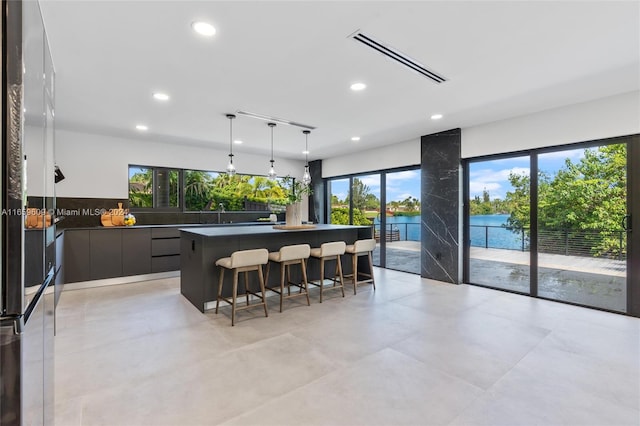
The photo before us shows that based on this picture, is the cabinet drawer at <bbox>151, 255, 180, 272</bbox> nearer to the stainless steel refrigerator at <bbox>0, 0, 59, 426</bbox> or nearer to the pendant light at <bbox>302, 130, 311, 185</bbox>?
the pendant light at <bbox>302, 130, 311, 185</bbox>

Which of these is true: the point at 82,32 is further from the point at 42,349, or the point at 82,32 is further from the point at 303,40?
the point at 42,349

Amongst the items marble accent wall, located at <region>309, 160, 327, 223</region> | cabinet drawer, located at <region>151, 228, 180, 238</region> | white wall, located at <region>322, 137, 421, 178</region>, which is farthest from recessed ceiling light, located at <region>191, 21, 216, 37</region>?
marble accent wall, located at <region>309, 160, 327, 223</region>

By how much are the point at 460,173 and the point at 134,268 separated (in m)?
5.51

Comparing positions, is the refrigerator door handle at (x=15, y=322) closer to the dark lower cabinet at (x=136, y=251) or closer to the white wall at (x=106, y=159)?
the dark lower cabinet at (x=136, y=251)

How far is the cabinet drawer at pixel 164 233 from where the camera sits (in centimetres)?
531

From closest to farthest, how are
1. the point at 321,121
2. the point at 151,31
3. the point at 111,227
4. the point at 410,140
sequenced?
the point at 151,31, the point at 321,121, the point at 111,227, the point at 410,140

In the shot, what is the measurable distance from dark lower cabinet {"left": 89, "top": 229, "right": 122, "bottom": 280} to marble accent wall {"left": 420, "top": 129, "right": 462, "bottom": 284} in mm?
5057

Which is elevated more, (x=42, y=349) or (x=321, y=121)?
(x=321, y=121)

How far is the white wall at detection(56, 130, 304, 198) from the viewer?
5.05 metres

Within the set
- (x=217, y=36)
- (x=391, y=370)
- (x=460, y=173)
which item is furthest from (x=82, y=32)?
(x=460, y=173)

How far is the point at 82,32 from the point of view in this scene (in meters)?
2.29

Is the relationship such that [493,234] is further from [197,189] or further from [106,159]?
[106,159]

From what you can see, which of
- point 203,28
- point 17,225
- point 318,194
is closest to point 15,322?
point 17,225

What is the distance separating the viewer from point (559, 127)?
13.1ft
